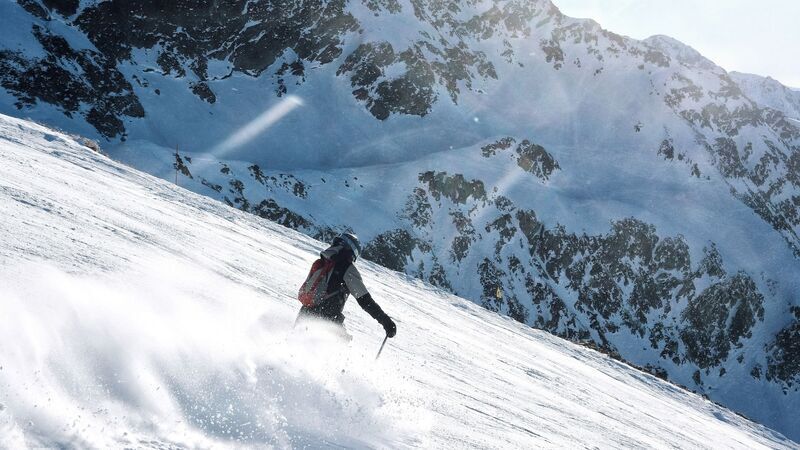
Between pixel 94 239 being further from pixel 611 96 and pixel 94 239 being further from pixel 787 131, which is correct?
pixel 787 131

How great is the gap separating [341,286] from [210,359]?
7.39 ft

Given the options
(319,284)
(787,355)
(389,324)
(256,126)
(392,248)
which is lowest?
(392,248)

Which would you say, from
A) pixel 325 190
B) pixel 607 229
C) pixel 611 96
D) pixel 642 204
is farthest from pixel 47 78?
pixel 611 96

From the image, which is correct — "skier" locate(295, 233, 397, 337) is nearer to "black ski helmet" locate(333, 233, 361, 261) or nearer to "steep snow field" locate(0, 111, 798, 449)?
"black ski helmet" locate(333, 233, 361, 261)

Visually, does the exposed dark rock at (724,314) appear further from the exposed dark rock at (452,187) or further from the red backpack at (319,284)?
the red backpack at (319,284)

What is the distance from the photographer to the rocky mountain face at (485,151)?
62312 millimetres

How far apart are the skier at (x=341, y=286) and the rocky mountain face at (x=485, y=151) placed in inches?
1957

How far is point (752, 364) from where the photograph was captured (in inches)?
3578

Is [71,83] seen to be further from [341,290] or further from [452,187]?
[341,290]

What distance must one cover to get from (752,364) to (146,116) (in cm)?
9188

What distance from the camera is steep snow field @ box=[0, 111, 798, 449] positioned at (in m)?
3.31

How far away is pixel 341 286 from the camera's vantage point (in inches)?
255

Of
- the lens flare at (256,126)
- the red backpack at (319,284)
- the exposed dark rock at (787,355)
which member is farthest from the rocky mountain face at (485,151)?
the red backpack at (319,284)

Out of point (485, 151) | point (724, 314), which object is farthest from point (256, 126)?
point (724, 314)
